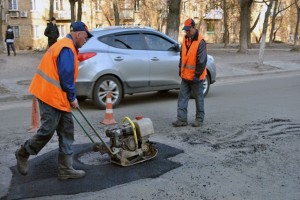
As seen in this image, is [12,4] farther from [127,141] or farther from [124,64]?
[127,141]

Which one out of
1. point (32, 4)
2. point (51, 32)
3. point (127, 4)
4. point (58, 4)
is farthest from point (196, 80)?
point (127, 4)

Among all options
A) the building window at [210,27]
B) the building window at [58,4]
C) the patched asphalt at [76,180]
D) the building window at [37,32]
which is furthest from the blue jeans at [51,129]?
the building window at [210,27]

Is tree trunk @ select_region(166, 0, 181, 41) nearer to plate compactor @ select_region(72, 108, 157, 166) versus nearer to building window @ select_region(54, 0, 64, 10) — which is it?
plate compactor @ select_region(72, 108, 157, 166)

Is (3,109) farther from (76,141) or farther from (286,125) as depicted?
(286,125)

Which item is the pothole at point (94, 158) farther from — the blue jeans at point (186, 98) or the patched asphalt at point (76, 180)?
the blue jeans at point (186, 98)

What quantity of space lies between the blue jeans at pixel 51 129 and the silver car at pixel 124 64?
408 centimetres

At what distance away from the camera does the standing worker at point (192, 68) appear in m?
6.82

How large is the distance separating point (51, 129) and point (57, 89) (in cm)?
44

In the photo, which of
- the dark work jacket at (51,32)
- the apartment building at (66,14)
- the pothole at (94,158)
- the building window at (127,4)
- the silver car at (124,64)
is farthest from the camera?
the building window at (127,4)

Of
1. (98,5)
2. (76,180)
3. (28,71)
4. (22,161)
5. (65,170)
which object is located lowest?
(76,180)

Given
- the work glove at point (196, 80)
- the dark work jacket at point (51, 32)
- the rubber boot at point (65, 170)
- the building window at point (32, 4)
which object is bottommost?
the rubber boot at point (65, 170)

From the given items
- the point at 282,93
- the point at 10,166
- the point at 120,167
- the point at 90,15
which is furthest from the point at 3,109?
the point at 90,15

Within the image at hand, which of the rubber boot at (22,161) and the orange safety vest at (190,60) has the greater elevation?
the orange safety vest at (190,60)

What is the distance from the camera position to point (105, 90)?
8.80 m
